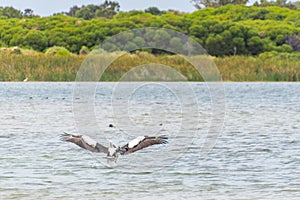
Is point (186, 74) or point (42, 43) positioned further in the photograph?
point (42, 43)

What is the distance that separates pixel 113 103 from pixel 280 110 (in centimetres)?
485

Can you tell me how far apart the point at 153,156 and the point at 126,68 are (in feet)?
75.8

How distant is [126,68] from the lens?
37.3 metres

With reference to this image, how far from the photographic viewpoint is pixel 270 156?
1423 centimetres

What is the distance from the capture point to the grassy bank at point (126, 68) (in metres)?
36.6

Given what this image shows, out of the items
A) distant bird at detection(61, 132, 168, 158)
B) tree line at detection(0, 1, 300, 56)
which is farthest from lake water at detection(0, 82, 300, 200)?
tree line at detection(0, 1, 300, 56)

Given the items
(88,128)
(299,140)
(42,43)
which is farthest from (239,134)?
(42,43)

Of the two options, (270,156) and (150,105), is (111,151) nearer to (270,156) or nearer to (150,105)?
(270,156)

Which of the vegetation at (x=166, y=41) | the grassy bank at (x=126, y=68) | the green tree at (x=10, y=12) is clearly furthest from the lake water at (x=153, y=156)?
the green tree at (x=10, y=12)

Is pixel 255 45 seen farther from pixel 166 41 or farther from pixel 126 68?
pixel 126 68

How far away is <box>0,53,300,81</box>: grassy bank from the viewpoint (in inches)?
1441

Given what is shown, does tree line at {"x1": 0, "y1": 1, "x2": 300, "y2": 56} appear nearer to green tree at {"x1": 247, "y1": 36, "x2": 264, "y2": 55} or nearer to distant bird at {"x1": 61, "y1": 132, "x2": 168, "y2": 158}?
green tree at {"x1": 247, "y1": 36, "x2": 264, "y2": 55}

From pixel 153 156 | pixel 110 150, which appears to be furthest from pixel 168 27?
pixel 110 150

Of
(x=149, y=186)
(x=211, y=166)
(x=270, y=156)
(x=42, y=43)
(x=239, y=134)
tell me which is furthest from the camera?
(x=42, y=43)
